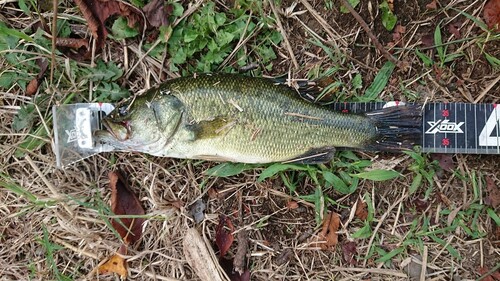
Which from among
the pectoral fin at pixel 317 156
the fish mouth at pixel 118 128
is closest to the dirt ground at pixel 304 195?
the pectoral fin at pixel 317 156

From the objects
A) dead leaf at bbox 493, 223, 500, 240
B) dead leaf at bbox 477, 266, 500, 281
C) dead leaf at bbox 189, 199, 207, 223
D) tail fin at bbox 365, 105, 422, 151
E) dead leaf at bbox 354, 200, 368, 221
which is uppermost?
tail fin at bbox 365, 105, 422, 151

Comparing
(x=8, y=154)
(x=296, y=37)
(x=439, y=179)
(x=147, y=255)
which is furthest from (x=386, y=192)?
(x=8, y=154)

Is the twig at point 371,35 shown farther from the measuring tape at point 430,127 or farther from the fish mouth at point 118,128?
the fish mouth at point 118,128

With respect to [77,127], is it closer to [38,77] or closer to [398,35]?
[38,77]

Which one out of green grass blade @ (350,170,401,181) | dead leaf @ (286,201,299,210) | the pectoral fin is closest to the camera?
the pectoral fin

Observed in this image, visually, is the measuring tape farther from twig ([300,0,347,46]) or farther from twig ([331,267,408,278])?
twig ([331,267,408,278])

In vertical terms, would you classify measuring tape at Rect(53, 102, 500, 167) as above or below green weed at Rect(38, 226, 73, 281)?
above

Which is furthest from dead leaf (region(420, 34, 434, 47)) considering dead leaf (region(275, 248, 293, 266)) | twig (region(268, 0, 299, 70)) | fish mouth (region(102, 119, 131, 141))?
fish mouth (region(102, 119, 131, 141))

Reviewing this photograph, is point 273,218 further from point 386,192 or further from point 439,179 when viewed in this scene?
point 439,179
